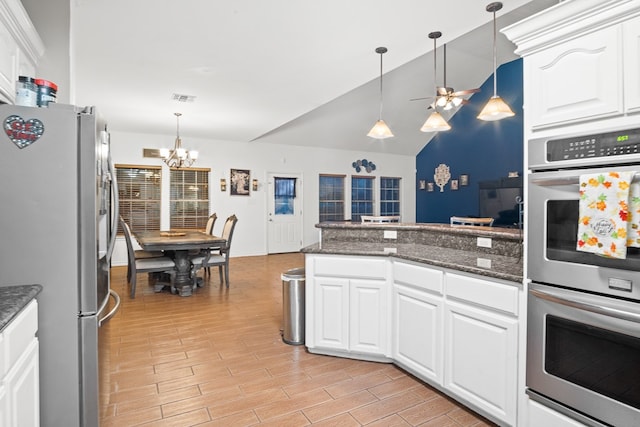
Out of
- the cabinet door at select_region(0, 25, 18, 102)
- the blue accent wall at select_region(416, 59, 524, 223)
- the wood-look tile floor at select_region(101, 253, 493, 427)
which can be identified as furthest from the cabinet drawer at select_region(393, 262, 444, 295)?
the blue accent wall at select_region(416, 59, 524, 223)

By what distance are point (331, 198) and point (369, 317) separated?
6467mm

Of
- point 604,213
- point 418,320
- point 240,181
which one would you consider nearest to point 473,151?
point 240,181

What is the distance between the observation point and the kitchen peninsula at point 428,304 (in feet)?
6.15

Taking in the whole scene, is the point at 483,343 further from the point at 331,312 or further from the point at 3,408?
the point at 3,408

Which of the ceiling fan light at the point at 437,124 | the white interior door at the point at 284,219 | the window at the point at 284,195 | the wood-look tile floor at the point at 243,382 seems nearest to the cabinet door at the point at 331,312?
the wood-look tile floor at the point at 243,382

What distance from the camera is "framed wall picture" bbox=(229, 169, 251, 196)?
25.6 feet

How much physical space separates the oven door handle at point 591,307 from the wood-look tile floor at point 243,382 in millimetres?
856

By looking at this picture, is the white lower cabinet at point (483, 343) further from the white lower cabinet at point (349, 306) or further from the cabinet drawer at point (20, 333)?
the cabinet drawer at point (20, 333)

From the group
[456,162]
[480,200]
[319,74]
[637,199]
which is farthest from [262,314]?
[456,162]

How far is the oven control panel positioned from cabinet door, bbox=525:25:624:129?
3.3 inches

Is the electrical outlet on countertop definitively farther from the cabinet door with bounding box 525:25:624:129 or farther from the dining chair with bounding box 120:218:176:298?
the dining chair with bounding box 120:218:176:298

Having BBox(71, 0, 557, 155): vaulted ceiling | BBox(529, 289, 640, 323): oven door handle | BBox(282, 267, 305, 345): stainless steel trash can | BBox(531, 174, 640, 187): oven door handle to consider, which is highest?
BBox(71, 0, 557, 155): vaulted ceiling

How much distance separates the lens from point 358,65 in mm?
3635

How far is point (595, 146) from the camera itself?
4.78 ft
